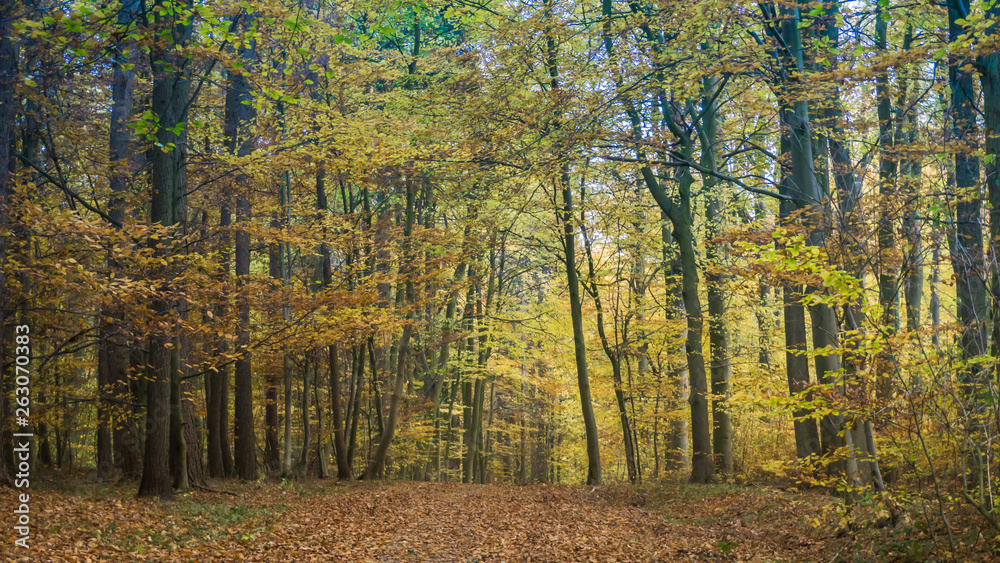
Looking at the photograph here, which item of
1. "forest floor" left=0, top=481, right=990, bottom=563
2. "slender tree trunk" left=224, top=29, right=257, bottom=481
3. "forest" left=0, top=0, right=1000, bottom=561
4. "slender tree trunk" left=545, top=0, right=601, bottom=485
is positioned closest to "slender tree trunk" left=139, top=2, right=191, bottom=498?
"forest" left=0, top=0, right=1000, bottom=561

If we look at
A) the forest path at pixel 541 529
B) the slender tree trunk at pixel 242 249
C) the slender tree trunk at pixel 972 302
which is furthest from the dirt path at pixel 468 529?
the slender tree trunk at pixel 242 249

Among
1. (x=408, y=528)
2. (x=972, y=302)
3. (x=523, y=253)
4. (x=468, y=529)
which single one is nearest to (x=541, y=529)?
(x=468, y=529)

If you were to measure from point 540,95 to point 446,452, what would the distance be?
17.4 metres

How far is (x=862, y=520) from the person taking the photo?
673 centimetres

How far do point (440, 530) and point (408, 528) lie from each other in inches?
17.6

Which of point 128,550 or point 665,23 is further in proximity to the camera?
point 665,23

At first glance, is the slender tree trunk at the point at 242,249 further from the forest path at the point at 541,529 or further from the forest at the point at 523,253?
the forest path at the point at 541,529

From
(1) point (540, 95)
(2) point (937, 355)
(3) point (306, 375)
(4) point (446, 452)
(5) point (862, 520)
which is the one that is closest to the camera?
(2) point (937, 355)

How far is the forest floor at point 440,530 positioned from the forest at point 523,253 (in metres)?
0.06

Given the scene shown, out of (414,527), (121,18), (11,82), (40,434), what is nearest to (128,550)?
A: (414,527)

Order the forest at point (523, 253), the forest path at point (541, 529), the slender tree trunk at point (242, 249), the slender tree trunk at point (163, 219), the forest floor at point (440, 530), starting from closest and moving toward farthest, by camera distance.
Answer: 1. the forest at point (523, 253)
2. the forest floor at point (440, 530)
3. the forest path at point (541, 529)
4. the slender tree trunk at point (163, 219)
5. the slender tree trunk at point (242, 249)

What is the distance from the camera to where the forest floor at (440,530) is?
623 cm

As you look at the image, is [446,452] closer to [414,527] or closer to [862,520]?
[414,527]

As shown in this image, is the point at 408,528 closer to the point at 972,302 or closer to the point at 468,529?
the point at 468,529
